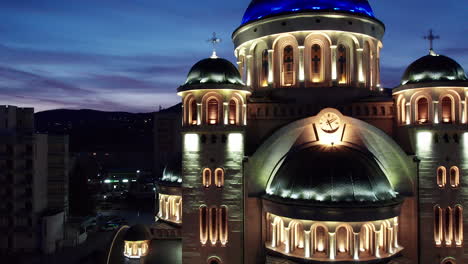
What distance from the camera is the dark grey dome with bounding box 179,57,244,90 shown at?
24797mm

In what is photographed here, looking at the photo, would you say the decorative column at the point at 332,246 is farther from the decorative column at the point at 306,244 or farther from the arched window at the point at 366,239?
the arched window at the point at 366,239

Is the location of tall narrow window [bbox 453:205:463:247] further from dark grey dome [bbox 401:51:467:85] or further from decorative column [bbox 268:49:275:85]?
decorative column [bbox 268:49:275:85]

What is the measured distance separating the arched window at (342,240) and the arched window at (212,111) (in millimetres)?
9813

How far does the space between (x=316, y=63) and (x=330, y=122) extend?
18.5 feet

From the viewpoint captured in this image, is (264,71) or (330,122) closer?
(330,122)

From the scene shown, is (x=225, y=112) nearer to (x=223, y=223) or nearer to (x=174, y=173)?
(x=223, y=223)

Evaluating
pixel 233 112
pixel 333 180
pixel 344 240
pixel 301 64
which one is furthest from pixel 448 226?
pixel 233 112

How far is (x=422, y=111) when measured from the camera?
972 inches

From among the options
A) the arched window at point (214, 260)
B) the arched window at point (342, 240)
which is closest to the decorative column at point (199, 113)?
the arched window at point (214, 260)

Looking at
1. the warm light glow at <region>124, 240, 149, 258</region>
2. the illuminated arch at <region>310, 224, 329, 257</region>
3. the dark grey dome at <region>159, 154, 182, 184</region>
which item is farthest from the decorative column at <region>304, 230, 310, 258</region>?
the dark grey dome at <region>159, 154, 182, 184</region>

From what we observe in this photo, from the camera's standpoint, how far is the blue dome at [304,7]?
2820cm

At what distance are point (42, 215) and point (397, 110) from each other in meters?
39.5

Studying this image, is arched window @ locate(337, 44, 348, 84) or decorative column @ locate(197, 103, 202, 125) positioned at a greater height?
arched window @ locate(337, 44, 348, 84)

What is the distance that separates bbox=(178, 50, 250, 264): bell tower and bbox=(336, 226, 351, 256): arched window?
5922 millimetres
